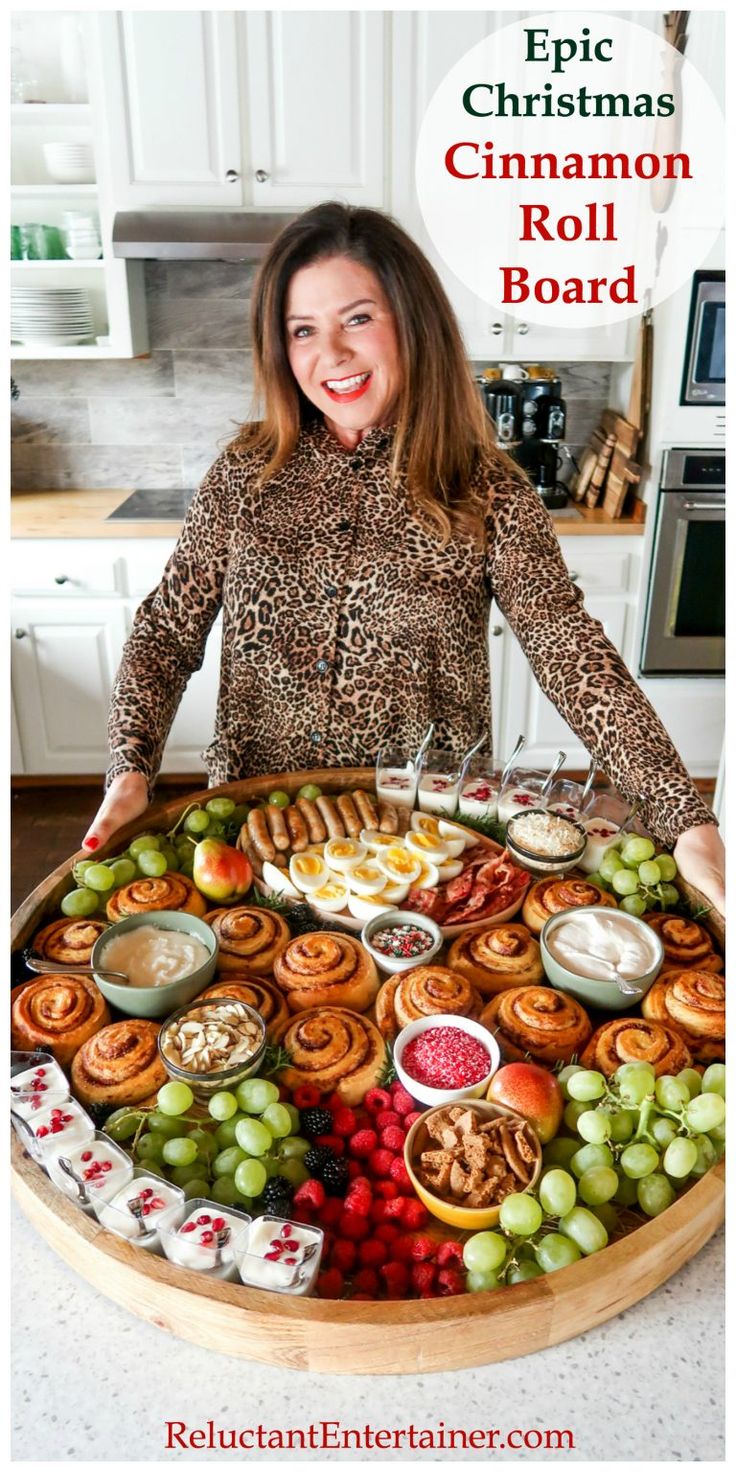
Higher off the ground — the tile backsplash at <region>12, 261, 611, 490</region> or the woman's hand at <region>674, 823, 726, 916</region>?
the tile backsplash at <region>12, 261, 611, 490</region>

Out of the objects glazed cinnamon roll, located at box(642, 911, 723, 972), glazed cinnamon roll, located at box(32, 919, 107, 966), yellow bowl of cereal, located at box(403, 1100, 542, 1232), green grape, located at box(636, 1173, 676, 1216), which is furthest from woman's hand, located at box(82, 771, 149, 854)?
green grape, located at box(636, 1173, 676, 1216)

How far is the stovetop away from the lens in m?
3.79

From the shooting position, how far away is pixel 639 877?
1.52m

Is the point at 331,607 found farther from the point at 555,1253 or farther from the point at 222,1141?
the point at 555,1253

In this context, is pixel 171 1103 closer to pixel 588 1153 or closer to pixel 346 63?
pixel 588 1153

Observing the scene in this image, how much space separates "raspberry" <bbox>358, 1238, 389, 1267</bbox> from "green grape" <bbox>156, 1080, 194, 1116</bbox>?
0.82 feet

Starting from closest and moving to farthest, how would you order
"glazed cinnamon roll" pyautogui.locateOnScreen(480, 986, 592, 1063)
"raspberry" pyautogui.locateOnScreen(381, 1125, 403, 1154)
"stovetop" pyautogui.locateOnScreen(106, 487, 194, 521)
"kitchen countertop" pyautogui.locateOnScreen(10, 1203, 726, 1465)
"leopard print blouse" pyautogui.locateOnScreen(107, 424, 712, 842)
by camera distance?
"kitchen countertop" pyautogui.locateOnScreen(10, 1203, 726, 1465) → "raspberry" pyautogui.locateOnScreen(381, 1125, 403, 1154) → "glazed cinnamon roll" pyautogui.locateOnScreen(480, 986, 592, 1063) → "leopard print blouse" pyautogui.locateOnScreen(107, 424, 712, 842) → "stovetop" pyautogui.locateOnScreen(106, 487, 194, 521)

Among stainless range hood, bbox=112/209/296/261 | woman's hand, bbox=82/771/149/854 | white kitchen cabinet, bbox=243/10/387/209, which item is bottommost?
woman's hand, bbox=82/771/149/854

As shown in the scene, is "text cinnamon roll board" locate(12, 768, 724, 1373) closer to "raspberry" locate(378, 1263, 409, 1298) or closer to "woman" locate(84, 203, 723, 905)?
"raspberry" locate(378, 1263, 409, 1298)

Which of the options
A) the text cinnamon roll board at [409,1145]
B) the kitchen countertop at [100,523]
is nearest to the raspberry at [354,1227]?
the text cinnamon roll board at [409,1145]

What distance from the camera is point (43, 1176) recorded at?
43.3 inches

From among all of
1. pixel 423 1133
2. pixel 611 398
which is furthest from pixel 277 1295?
pixel 611 398

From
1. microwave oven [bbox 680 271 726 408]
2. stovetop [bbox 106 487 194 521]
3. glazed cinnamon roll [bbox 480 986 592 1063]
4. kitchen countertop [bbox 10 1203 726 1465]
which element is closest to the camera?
kitchen countertop [bbox 10 1203 726 1465]

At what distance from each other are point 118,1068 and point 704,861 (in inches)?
34.9
